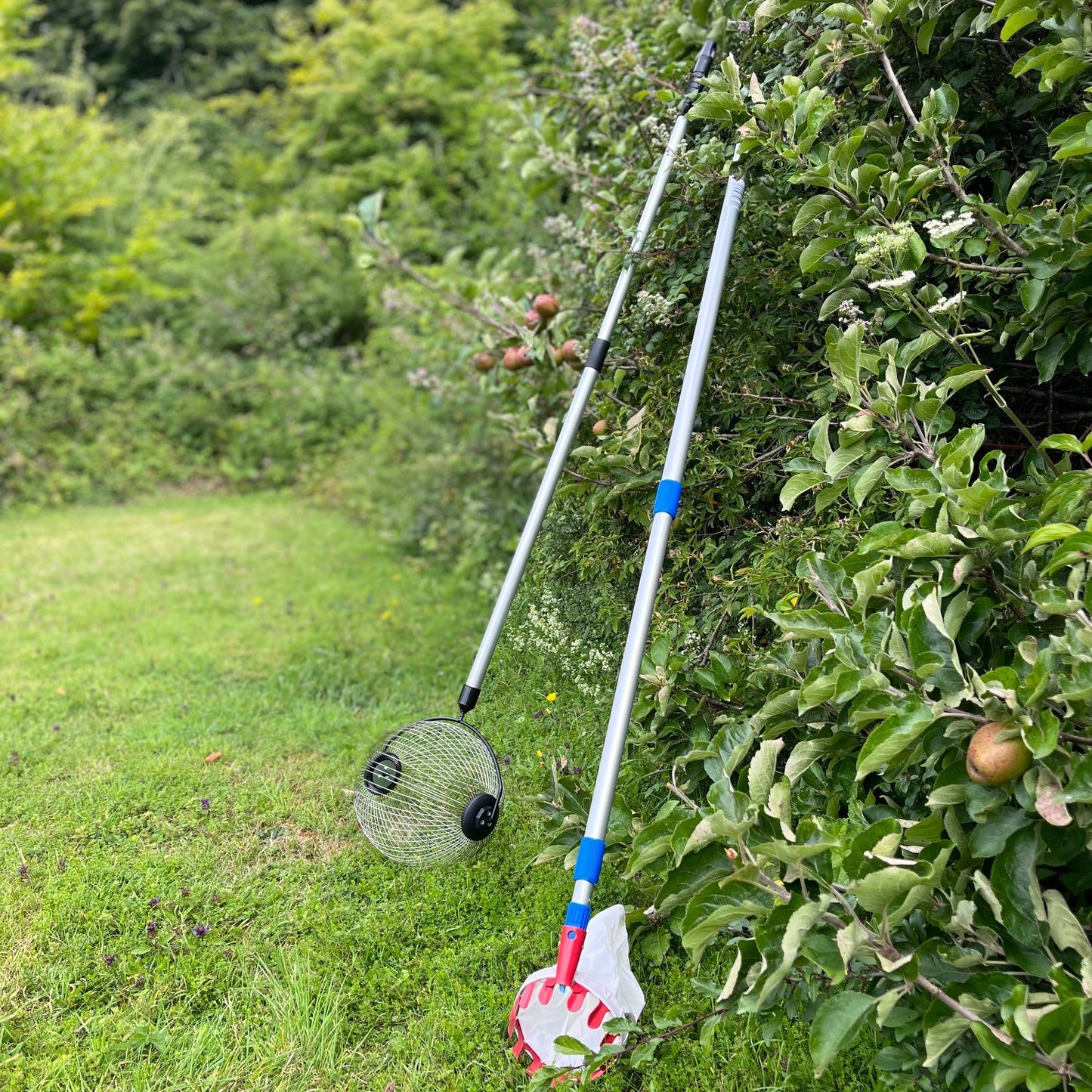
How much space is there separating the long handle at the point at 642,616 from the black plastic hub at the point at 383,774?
671 mm

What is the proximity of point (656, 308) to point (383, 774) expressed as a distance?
4.79 ft

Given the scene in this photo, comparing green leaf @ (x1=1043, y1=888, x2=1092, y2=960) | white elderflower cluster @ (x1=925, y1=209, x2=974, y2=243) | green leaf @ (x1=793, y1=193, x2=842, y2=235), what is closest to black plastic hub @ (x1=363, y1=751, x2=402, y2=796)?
green leaf @ (x1=1043, y1=888, x2=1092, y2=960)

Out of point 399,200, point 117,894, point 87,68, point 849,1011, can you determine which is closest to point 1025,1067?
point 849,1011

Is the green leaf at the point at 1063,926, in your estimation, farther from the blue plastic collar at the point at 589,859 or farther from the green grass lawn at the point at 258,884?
the blue plastic collar at the point at 589,859

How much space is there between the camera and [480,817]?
2.21m

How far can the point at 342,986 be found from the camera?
1946 millimetres

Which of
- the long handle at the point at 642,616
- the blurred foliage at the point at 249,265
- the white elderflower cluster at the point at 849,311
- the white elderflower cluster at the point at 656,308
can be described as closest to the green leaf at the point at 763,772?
the long handle at the point at 642,616

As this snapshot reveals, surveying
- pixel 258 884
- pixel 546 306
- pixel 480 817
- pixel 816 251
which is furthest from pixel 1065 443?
pixel 258 884

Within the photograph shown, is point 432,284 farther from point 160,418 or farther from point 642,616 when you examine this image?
point 160,418

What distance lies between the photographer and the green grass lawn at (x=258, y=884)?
70.0 inches

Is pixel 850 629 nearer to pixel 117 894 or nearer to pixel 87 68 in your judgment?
pixel 117 894

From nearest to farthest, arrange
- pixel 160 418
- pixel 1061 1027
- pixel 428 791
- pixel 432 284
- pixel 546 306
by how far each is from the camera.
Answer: pixel 1061 1027 → pixel 428 791 → pixel 546 306 → pixel 432 284 → pixel 160 418

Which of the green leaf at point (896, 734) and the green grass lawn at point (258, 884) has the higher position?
→ the green leaf at point (896, 734)

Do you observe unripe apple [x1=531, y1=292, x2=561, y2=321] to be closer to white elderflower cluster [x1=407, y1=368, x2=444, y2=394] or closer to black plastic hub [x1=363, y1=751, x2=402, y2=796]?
black plastic hub [x1=363, y1=751, x2=402, y2=796]
